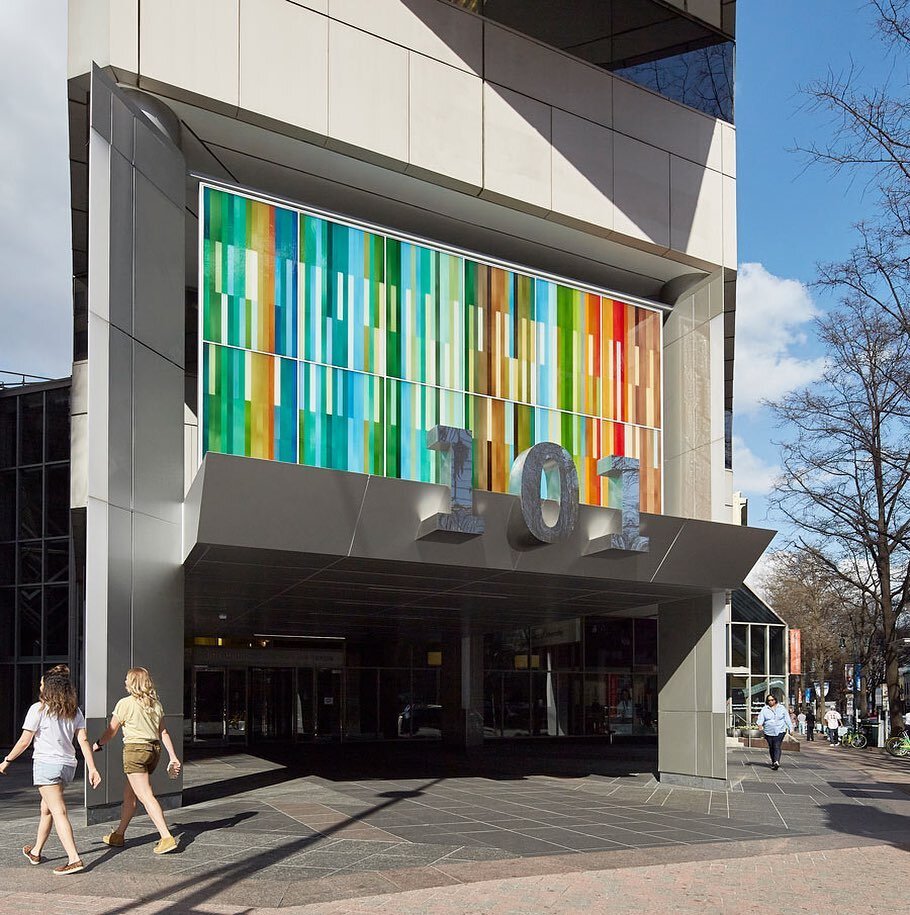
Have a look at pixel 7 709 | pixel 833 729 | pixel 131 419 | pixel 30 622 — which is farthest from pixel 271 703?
pixel 833 729

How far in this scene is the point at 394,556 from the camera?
598 inches

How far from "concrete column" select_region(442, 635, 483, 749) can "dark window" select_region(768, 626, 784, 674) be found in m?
21.1

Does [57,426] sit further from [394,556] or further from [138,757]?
[138,757]

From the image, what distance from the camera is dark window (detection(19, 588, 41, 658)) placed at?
1246 inches

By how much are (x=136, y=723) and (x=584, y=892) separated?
4.56 metres

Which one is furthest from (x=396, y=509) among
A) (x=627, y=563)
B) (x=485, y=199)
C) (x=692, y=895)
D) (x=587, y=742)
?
(x=587, y=742)

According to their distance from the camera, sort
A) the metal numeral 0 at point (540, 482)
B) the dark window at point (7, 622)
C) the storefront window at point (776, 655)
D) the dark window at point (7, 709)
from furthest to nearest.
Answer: the storefront window at point (776, 655), the dark window at point (7, 622), the dark window at point (7, 709), the metal numeral 0 at point (540, 482)

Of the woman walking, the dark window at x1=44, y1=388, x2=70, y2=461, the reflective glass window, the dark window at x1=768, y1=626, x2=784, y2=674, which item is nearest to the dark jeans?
the reflective glass window

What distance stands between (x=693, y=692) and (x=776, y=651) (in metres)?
30.3

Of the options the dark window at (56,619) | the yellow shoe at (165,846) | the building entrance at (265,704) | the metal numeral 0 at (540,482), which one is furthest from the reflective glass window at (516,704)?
the yellow shoe at (165,846)

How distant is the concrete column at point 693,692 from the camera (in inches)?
771

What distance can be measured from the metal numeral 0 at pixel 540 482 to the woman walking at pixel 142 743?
672 cm

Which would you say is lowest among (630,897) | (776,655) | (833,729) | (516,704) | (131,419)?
(833,729)

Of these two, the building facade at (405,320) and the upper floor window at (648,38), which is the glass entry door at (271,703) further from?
the upper floor window at (648,38)
